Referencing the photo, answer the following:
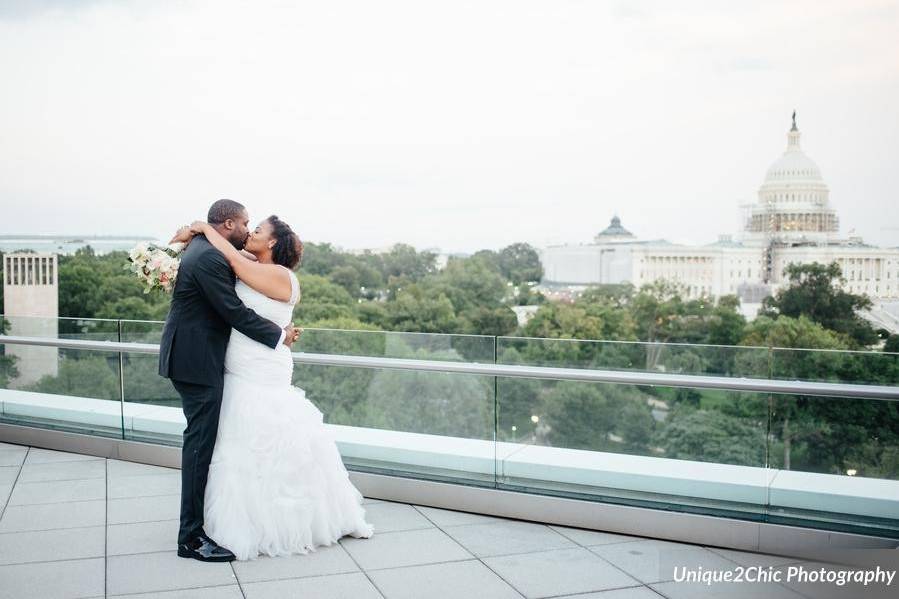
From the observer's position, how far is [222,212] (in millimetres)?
3986

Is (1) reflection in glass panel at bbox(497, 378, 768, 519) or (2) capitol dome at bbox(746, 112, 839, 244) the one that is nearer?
(1) reflection in glass panel at bbox(497, 378, 768, 519)

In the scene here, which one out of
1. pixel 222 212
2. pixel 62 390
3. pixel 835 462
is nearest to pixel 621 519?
pixel 835 462

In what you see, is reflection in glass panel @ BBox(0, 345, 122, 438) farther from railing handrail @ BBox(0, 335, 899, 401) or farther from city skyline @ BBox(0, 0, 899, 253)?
city skyline @ BBox(0, 0, 899, 253)

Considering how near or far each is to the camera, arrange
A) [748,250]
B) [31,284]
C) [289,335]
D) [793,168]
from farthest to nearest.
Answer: [748,250] → [793,168] → [31,284] → [289,335]

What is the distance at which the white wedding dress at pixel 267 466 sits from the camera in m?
3.95

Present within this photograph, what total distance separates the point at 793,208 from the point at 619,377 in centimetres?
12434

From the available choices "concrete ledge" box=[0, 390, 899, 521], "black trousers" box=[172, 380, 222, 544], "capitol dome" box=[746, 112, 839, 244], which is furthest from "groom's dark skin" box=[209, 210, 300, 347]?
"capitol dome" box=[746, 112, 839, 244]

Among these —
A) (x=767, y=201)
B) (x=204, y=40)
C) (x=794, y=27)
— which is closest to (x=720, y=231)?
(x=767, y=201)

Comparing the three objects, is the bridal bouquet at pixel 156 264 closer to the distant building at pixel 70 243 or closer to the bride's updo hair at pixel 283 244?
the bride's updo hair at pixel 283 244

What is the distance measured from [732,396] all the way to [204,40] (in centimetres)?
5035

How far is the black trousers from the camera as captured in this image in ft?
12.9

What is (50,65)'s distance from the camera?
31.1m

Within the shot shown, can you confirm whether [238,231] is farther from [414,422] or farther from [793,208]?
[793,208]

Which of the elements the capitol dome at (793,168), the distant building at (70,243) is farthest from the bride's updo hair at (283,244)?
the capitol dome at (793,168)
